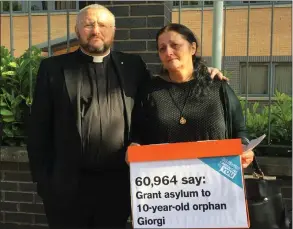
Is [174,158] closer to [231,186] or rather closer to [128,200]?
[231,186]

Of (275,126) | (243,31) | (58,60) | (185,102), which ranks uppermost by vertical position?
(243,31)

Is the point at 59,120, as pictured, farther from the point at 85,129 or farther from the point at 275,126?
the point at 275,126

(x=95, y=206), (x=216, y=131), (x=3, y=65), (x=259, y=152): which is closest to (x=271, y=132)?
(x=259, y=152)

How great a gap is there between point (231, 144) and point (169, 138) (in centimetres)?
34

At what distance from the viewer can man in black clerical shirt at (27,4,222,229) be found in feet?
8.15

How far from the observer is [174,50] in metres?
2.38

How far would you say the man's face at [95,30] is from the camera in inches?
97.3

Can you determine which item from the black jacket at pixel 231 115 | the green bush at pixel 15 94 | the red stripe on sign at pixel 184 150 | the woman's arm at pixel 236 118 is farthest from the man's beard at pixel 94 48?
the green bush at pixel 15 94

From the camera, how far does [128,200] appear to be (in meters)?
2.67

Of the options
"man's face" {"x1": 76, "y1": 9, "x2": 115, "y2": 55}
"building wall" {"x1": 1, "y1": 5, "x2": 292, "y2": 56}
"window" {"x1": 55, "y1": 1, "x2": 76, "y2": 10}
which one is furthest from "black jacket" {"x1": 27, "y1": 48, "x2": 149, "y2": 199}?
"building wall" {"x1": 1, "y1": 5, "x2": 292, "y2": 56}

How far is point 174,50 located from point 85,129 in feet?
2.12

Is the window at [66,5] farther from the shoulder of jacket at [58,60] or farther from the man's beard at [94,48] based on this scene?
the man's beard at [94,48]

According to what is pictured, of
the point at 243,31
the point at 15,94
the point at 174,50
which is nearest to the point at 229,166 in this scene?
the point at 174,50

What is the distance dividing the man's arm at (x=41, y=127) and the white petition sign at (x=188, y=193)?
1.98ft
